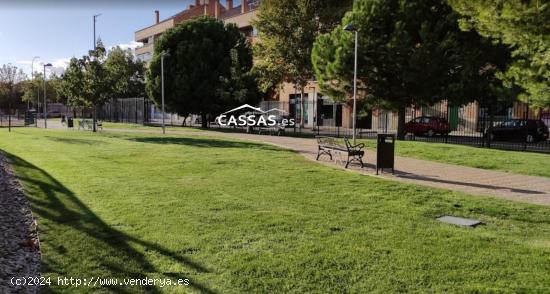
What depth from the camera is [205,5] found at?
249 ft

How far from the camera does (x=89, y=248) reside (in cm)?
626

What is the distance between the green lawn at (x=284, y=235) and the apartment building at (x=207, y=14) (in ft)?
130

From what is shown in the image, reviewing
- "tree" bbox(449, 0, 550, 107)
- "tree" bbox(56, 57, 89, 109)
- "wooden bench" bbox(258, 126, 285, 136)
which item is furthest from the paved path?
"tree" bbox(56, 57, 89, 109)

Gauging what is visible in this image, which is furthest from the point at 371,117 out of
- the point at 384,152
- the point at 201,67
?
the point at 384,152

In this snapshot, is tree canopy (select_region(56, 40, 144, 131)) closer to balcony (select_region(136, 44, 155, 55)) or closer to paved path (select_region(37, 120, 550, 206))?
paved path (select_region(37, 120, 550, 206))

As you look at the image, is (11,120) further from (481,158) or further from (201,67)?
(481,158)

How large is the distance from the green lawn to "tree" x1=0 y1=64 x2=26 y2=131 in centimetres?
7905

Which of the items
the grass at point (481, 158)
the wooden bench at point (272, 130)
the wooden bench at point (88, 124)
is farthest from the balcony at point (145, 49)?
the grass at point (481, 158)

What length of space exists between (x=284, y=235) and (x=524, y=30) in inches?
198

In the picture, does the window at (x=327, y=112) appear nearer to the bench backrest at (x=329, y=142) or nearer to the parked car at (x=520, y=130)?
the parked car at (x=520, y=130)

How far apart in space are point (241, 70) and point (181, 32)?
7.54m

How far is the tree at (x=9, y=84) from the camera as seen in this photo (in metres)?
81.1

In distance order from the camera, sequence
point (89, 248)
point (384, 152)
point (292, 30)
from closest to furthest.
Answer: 1. point (89, 248)
2. point (384, 152)
3. point (292, 30)

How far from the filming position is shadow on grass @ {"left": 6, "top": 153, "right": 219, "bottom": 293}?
5.45m
